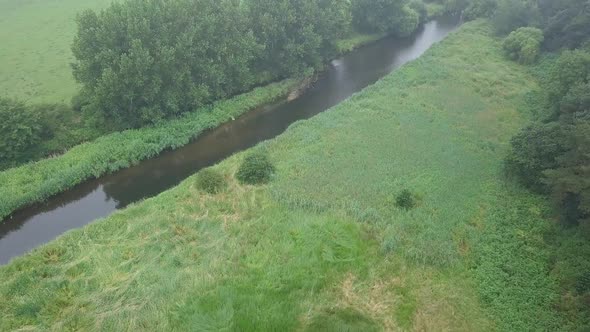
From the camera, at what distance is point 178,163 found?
4028 centimetres

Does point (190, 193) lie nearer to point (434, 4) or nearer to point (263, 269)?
point (263, 269)

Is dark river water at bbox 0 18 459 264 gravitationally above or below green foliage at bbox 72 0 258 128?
below

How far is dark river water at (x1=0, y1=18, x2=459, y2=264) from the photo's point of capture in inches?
1286

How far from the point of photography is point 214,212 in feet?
96.2

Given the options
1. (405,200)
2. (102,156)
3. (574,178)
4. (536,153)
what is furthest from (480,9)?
(102,156)

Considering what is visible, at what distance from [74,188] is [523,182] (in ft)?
109

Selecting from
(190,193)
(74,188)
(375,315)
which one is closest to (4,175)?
(74,188)

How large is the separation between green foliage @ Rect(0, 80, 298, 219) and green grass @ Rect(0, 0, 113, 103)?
10126mm

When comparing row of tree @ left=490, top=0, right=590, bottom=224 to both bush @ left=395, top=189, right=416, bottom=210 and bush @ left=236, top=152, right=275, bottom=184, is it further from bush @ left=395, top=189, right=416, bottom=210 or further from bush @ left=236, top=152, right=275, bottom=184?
bush @ left=236, top=152, right=275, bottom=184

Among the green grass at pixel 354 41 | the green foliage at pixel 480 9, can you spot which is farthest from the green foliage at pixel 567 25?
the green grass at pixel 354 41

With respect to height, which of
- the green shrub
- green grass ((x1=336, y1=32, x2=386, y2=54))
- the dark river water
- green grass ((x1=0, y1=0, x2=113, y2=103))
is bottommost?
the green shrub

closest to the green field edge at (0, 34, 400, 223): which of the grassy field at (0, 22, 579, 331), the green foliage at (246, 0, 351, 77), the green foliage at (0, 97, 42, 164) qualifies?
the green foliage at (0, 97, 42, 164)

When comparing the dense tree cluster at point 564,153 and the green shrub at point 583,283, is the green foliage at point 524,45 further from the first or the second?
the green shrub at point 583,283

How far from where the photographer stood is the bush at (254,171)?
32.4m
